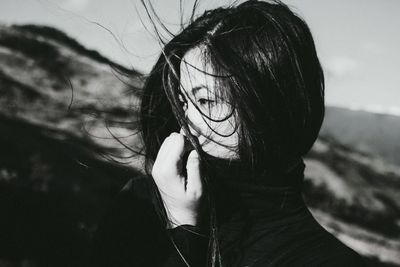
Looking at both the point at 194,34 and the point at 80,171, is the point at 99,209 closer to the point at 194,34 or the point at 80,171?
the point at 80,171

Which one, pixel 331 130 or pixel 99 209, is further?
pixel 331 130

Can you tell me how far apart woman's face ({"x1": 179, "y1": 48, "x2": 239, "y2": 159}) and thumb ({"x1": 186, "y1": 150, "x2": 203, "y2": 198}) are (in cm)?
12


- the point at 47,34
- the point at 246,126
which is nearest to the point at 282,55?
the point at 246,126

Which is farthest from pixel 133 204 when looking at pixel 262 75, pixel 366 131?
pixel 366 131

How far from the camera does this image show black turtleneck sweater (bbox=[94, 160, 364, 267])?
0.91 meters

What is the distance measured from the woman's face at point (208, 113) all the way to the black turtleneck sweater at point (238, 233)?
0.05 meters

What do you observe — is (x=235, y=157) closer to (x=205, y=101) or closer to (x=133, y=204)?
(x=205, y=101)

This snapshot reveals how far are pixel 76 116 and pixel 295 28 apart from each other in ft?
7.25

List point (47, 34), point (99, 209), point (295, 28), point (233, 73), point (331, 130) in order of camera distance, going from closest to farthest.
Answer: point (233, 73) → point (295, 28) → point (99, 209) → point (47, 34) → point (331, 130)


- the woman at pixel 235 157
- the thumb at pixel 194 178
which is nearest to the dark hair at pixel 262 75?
the woman at pixel 235 157

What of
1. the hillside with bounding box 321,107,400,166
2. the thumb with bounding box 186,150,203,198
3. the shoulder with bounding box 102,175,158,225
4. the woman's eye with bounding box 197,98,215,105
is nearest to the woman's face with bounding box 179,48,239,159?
the woman's eye with bounding box 197,98,215,105

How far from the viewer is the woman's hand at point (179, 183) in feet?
2.85

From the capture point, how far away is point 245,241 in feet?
3.29

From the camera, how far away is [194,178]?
875 mm
